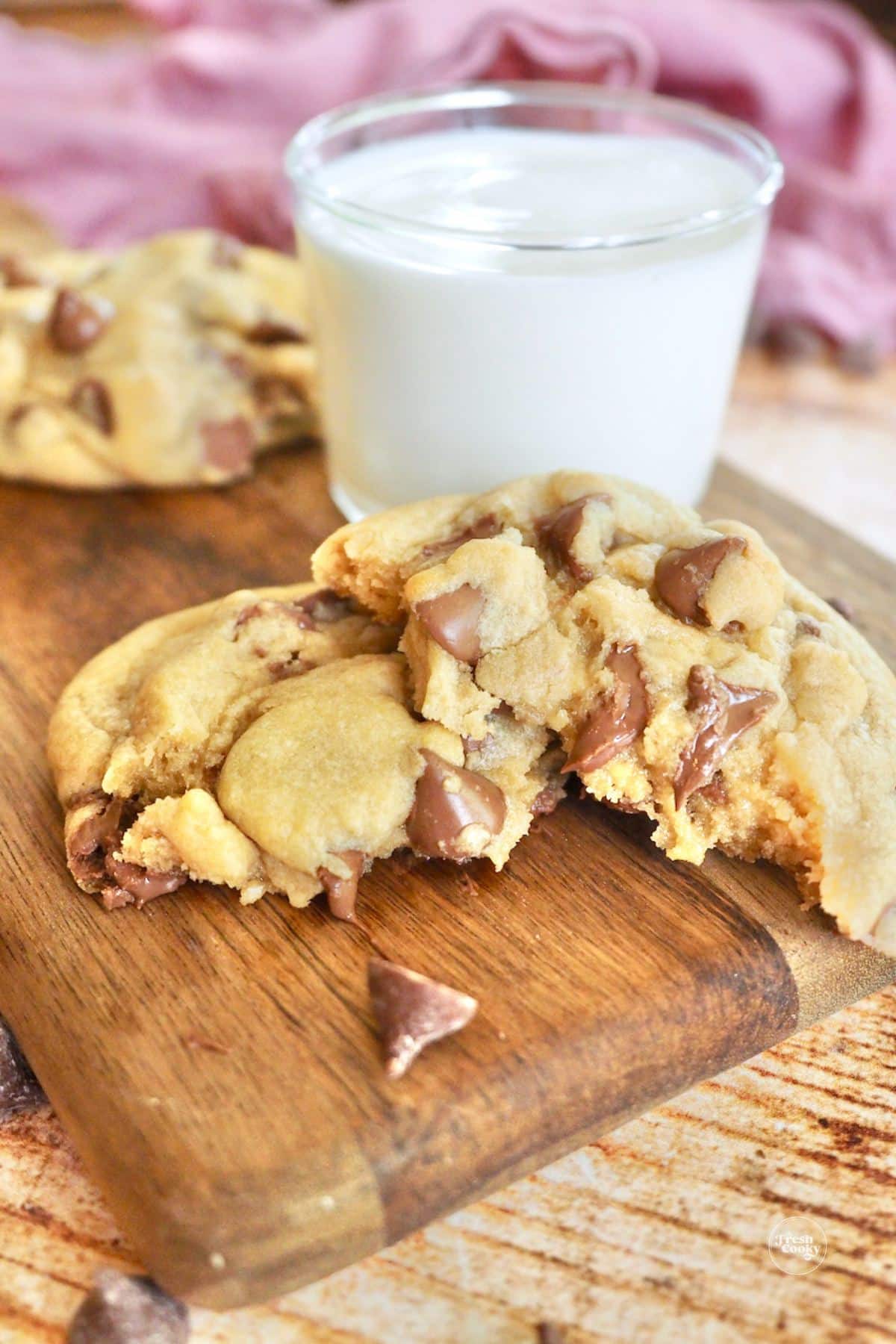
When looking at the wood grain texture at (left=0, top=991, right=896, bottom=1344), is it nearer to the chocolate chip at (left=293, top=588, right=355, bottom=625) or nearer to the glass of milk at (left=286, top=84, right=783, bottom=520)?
the chocolate chip at (left=293, top=588, right=355, bottom=625)

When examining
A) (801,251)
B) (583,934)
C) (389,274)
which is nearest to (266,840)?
(583,934)

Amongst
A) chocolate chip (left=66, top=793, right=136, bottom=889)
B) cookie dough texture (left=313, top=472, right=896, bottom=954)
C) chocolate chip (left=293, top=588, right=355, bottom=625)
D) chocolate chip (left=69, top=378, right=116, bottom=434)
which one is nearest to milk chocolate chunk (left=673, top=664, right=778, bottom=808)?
cookie dough texture (left=313, top=472, right=896, bottom=954)

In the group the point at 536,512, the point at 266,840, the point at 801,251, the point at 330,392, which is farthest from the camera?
the point at 801,251

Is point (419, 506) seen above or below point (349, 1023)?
Answer: above

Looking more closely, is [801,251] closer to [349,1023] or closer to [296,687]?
[296,687]

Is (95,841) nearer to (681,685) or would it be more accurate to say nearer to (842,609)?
(681,685)

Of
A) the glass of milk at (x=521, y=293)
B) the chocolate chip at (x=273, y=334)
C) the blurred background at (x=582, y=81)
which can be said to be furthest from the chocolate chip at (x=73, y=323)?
the blurred background at (x=582, y=81)
